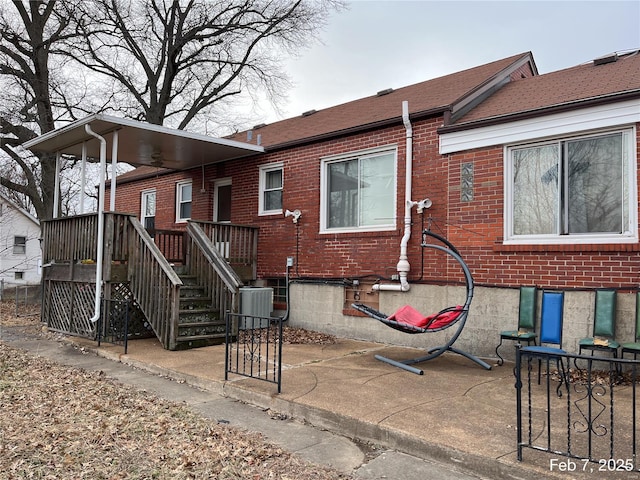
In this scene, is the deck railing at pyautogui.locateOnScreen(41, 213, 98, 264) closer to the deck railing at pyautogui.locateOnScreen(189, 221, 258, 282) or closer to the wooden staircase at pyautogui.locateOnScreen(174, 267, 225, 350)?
the wooden staircase at pyautogui.locateOnScreen(174, 267, 225, 350)

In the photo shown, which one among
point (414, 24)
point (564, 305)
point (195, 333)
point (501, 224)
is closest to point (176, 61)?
point (414, 24)

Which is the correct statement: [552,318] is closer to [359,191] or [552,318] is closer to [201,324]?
[359,191]

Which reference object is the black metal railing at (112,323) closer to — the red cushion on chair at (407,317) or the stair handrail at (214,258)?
the stair handrail at (214,258)

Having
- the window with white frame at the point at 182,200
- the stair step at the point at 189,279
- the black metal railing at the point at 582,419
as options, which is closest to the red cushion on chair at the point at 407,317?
the black metal railing at the point at 582,419

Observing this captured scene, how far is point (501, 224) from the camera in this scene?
23.4 feet

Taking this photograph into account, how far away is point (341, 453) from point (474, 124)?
211 inches

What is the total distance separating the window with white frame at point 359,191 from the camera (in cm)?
871

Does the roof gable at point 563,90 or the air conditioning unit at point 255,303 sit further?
A: the air conditioning unit at point 255,303

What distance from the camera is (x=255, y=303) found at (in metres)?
9.59

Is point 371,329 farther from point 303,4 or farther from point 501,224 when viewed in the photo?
point 303,4

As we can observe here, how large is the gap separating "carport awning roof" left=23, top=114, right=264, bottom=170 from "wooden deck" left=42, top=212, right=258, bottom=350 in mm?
1624

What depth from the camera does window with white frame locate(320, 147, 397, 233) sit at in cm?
871

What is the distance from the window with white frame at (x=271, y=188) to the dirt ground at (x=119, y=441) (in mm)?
5835

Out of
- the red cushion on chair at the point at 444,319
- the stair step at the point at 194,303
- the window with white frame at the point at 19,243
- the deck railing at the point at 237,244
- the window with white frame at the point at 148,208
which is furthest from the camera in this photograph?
the window with white frame at the point at 19,243
